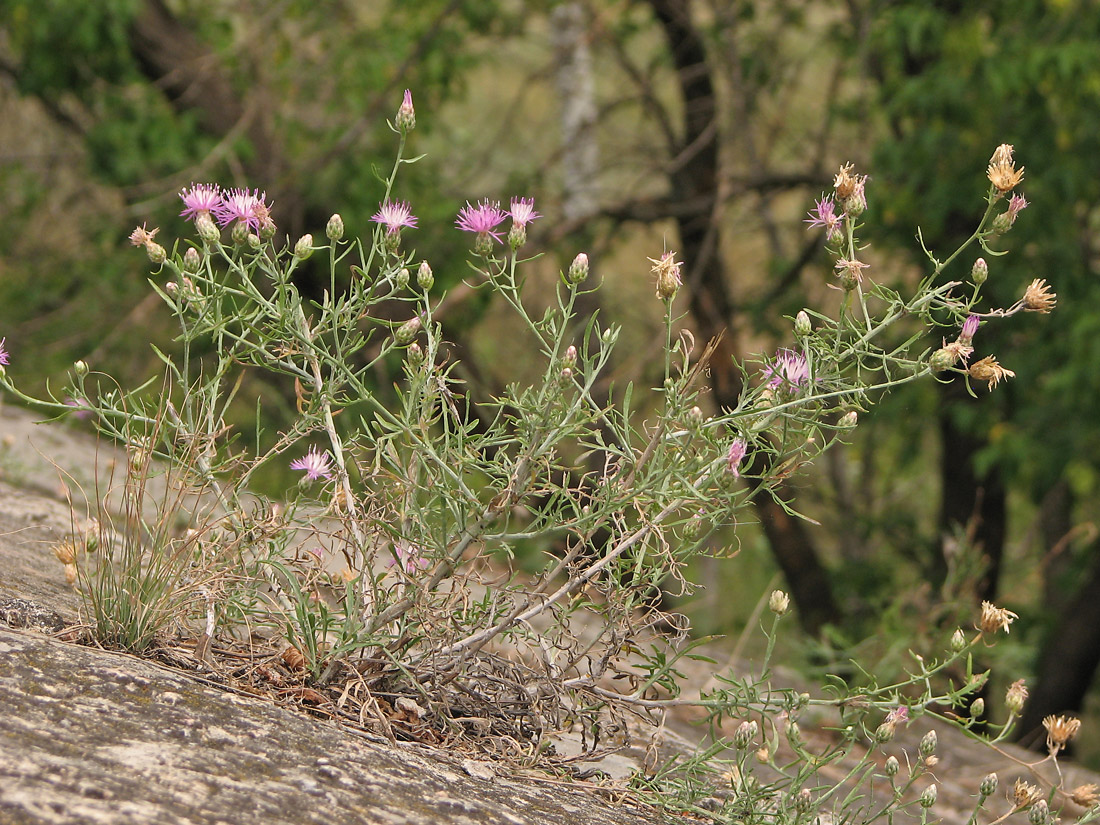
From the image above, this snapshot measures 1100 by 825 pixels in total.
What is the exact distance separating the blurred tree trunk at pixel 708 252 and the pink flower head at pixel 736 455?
4373mm

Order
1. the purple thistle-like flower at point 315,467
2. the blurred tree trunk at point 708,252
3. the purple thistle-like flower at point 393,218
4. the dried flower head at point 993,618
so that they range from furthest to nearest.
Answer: the blurred tree trunk at point 708,252
the purple thistle-like flower at point 315,467
the purple thistle-like flower at point 393,218
the dried flower head at point 993,618

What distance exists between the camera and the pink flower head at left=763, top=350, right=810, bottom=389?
175 cm

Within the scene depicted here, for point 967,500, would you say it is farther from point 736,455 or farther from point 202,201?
point 202,201

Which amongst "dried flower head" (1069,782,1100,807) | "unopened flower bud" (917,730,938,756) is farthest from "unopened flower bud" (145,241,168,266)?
"dried flower head" (1069,782,1100,807)

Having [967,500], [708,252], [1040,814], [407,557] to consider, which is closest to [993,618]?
[1040,814]

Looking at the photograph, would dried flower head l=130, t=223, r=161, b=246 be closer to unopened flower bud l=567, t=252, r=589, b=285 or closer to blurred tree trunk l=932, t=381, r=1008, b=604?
unopened flower bud l=567, t=252, r=589, b=285

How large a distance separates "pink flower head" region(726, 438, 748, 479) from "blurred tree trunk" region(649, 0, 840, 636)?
4.37 m

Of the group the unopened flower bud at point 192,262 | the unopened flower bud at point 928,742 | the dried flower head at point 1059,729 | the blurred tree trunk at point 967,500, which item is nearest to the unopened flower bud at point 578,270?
the unopened flower bud at point 192,262

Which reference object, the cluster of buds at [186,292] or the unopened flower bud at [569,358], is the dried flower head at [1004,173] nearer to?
the unopened flower bud at [569,358]

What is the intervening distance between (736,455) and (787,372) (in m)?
0.16

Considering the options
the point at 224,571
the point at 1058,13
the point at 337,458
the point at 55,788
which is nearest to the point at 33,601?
the point at 224,571

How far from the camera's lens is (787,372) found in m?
1.78

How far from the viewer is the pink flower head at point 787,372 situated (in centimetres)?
175

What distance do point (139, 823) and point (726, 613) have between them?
12736mm
